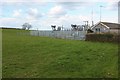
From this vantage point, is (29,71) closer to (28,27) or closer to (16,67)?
(16,67)

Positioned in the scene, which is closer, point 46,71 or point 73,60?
point 46,71

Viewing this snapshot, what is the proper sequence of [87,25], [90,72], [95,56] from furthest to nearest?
[87,25]
[95,56]
[90,72]

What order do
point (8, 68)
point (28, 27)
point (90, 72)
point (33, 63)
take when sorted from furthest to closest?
point (28, 27), point (33, 63), point (8, 68), point (90, 72)

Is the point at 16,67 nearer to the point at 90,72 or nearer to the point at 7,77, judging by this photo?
the point at 7,77

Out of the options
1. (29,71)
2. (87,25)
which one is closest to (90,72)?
(29,71)

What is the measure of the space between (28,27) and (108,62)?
73.7m

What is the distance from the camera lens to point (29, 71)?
37.4ft

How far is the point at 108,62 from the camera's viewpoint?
13.8m

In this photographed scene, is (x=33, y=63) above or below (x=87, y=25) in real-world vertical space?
below

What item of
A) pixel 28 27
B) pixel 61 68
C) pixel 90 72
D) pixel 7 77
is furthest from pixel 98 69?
pixel 28 27

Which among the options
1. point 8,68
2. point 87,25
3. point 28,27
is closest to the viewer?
point 8,68

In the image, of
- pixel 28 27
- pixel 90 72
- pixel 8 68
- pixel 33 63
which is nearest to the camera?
pixel 90 72

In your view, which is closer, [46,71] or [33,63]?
[46,71]

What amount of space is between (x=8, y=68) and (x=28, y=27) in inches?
2936
